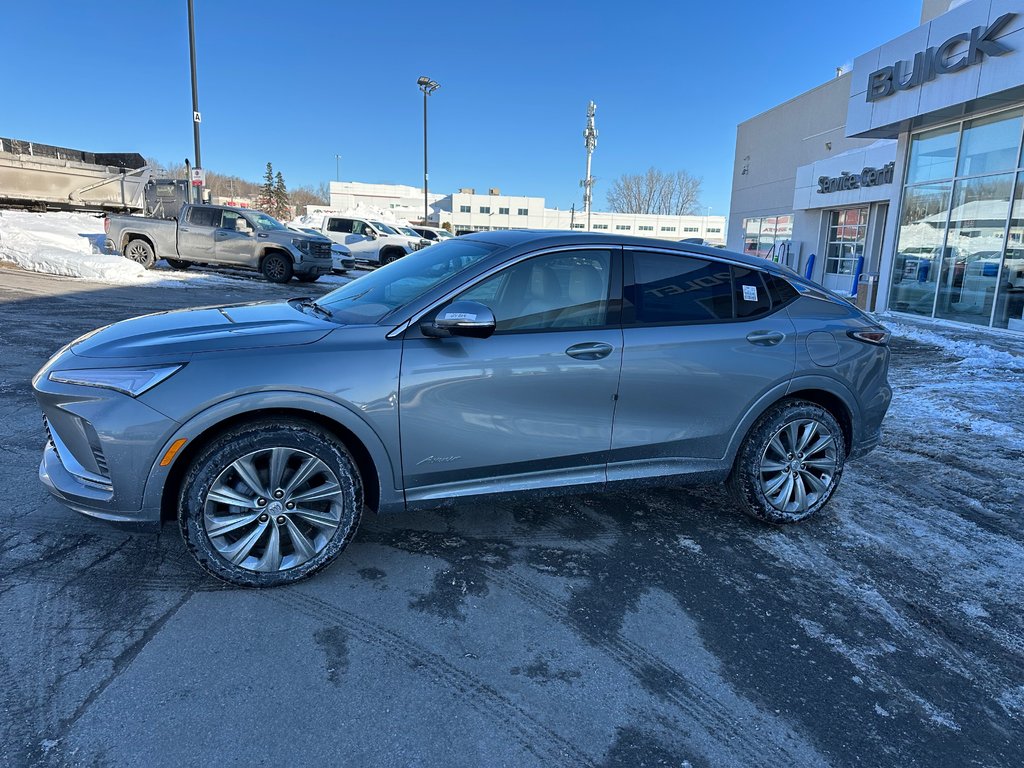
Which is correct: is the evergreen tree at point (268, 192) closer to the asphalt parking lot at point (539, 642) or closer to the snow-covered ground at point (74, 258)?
the snow-covered ground at point (74, 258)

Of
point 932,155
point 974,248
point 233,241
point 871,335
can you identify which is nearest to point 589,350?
point 871,335

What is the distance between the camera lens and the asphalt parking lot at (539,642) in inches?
89.4

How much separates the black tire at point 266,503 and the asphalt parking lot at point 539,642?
138 millimetres

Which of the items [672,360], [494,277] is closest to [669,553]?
[672,360]

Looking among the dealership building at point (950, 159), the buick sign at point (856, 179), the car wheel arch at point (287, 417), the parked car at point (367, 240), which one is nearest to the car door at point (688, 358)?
the car wheel arch at point (287, 417)

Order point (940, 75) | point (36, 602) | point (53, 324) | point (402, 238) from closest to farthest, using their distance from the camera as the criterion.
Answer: point (36, 602)
point (53, 324)
point (940, 75)
point (402, 238)

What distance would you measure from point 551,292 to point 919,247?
13516 millimetres

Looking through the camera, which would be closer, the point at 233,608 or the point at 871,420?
the point at 233,608

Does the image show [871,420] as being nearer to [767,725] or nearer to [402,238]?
[767,725]

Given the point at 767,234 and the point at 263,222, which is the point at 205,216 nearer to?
the point at 263,222

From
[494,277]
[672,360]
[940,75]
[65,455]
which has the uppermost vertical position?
[940,75]

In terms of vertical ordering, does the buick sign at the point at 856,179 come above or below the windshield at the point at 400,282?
above

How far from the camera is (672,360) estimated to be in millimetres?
3625

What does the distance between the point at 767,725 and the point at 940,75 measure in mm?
13763
